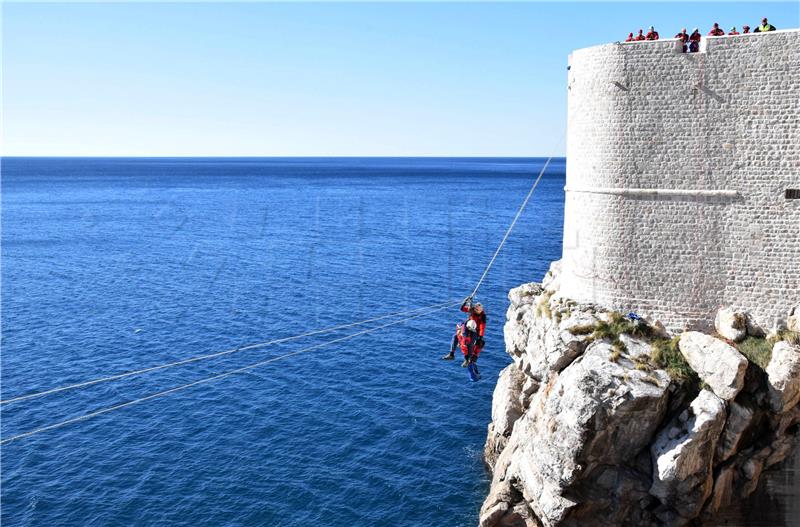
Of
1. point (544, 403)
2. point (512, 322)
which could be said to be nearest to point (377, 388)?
point (512, 322)

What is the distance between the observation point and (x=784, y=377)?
64.7 feet

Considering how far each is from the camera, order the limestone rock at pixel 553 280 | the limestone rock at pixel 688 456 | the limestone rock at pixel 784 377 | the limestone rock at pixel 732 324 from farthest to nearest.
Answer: the limestone rock at pixel 553 280, the limestone rock at pixel 732 324, the limestone rock at pixel 784 377, the limestone rock at pixel 688 456

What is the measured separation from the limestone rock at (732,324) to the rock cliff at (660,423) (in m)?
0.03

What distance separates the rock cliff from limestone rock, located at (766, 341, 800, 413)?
32mm

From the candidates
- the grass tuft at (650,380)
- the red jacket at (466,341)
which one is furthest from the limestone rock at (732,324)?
the red jacket at (466,341)

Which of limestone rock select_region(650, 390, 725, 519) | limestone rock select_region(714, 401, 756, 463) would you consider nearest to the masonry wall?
limestone rock select_region(714, 401, 756, 463)

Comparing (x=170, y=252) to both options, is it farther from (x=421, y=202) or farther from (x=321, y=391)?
(x=421, y=202)

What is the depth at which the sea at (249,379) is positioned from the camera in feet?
86.5

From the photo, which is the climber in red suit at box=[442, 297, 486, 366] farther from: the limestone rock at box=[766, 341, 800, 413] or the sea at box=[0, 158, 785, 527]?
the limestone rock at box=[766, 341, 800, 413]

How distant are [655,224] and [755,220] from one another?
2867 millimetres

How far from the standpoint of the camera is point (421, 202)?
124 metres

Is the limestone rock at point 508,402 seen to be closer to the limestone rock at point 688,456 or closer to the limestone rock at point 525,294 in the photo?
the limestone rock at point 525,294

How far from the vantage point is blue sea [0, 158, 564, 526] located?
26359 millimetres

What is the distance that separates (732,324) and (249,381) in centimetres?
2426
